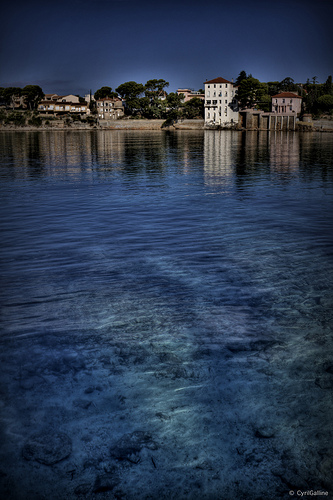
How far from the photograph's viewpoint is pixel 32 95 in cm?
16538

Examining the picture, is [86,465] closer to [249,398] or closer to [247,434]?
[247,434]

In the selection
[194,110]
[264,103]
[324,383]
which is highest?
[194,110]

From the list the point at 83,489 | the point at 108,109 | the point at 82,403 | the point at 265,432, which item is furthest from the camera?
the point at 108,109

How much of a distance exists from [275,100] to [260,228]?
119010 millimetres

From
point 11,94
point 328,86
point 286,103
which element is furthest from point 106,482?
point 11,94

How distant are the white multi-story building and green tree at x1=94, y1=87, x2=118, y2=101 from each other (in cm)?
5783

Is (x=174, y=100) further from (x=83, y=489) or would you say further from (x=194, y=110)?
(x=83, y=489)

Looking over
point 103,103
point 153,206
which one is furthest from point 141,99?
point 153,206

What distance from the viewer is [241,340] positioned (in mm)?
5422

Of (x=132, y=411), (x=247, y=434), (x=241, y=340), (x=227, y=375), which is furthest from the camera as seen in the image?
(x=241, y=340)

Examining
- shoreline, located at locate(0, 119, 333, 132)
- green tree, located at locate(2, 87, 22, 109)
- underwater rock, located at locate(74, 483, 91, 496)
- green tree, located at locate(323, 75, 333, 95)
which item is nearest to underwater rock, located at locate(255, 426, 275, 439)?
underwater rock, located at locate(74, 483, 91, 496)

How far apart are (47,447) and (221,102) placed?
445 feet

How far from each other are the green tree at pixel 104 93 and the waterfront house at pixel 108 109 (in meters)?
14.6

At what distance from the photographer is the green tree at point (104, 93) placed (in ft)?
564
